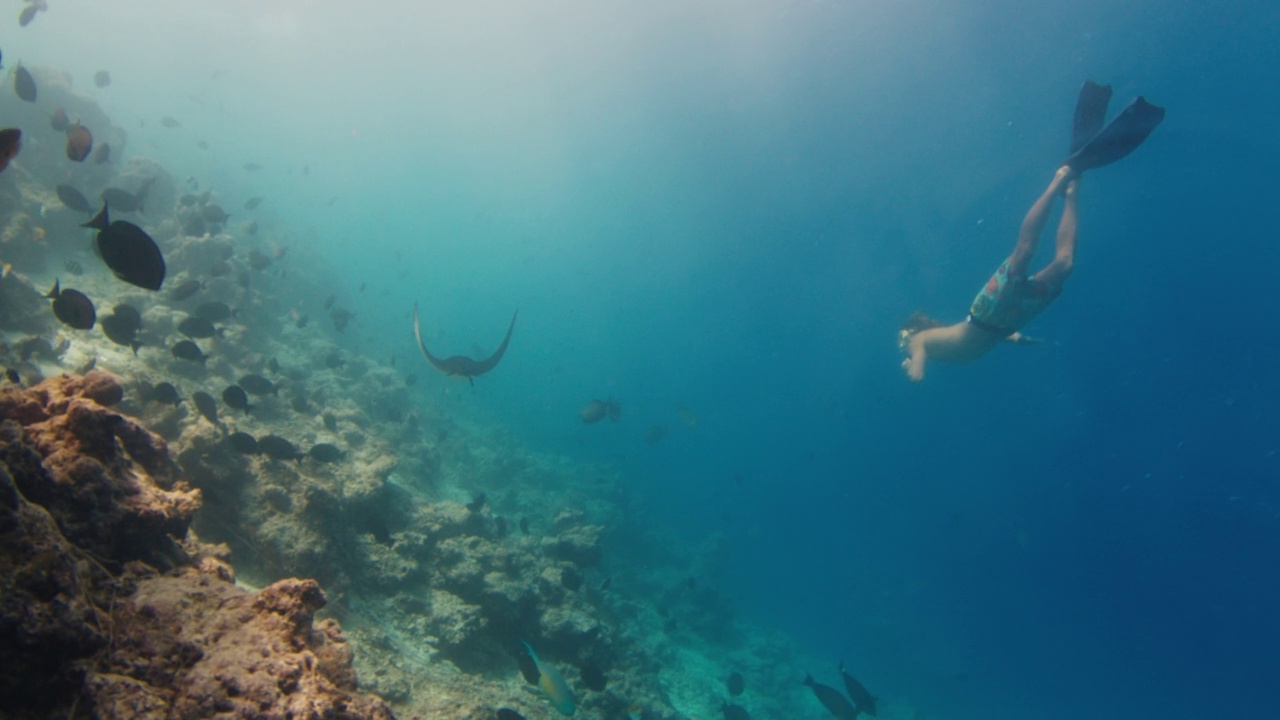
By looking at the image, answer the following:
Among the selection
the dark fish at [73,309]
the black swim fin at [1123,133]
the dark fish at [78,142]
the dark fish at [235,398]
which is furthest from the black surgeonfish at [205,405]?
the black swim fin at [1123,133]

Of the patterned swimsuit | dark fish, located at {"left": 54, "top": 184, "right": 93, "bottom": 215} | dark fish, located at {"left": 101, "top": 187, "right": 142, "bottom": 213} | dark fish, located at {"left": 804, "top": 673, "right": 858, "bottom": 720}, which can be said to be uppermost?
the patterned swimsuit

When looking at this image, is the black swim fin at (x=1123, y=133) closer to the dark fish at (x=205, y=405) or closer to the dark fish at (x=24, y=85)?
the dark fish at (x=205, y=405)

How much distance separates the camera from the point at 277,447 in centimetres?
662

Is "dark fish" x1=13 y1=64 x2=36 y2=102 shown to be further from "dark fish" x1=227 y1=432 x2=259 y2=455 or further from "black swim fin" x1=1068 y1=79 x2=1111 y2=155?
"black swim fin" x1=1068 y1=79 x2=1111 y2=155

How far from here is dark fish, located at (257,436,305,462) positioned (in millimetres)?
6566

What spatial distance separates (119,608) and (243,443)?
471 cm

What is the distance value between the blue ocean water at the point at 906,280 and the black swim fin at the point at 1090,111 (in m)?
15.9

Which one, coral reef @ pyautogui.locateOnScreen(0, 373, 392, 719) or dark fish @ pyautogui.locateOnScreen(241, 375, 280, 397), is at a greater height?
dark fish @ pyautogui.locateOnScreen(241, 375, 280, 397)

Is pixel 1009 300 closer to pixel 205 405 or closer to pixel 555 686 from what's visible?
pixel 555 686

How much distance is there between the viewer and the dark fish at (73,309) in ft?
15.9

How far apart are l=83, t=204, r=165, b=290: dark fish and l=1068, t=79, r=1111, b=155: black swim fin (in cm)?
1366

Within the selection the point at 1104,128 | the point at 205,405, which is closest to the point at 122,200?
the point at 205,405

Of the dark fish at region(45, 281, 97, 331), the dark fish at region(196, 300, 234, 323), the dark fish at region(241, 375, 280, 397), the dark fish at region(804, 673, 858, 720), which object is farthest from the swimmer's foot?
the dark fish at region(196, 300, 234, 323)

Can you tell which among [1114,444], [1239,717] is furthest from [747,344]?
[1239,717]
